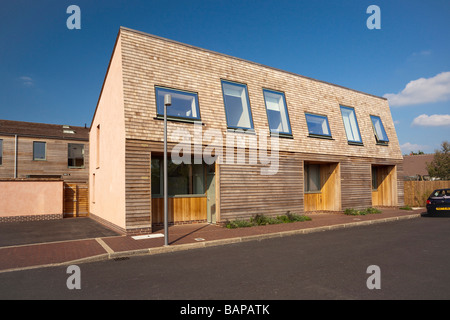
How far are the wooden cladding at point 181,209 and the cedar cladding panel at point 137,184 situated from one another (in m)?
1.43

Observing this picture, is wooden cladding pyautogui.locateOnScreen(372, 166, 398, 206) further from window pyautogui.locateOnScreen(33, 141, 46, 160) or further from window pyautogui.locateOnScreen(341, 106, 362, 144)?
window pyautogui.locateOnScreen(33, 141, 46, 160)

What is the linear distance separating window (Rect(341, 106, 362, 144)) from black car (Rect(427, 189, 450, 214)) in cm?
465

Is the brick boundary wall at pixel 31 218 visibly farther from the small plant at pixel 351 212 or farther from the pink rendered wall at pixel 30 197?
the small plant at pixel 351 212

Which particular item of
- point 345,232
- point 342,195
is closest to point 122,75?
point 345,232

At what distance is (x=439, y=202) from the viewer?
50.6ft

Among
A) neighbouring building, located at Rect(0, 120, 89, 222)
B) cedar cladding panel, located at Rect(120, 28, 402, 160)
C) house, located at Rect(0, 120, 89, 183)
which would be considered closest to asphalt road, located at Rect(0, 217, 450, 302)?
cedar cladding panel, located at Rect(120, 28, 402, 160)

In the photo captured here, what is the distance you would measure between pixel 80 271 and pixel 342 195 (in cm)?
1331

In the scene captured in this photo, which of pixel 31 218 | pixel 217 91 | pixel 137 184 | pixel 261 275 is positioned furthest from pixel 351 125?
pixel 31 218

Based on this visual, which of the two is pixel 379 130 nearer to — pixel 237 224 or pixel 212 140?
pixel 212 140

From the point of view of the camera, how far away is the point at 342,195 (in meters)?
16.0

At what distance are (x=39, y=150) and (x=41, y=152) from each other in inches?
8.5

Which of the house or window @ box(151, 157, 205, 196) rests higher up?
the house

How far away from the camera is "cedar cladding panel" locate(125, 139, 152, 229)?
9.99m
